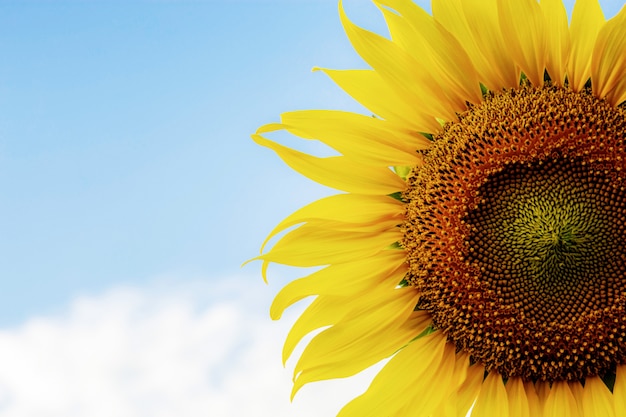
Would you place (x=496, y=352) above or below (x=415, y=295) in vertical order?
below

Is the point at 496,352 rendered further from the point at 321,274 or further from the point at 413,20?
the point at 413,20

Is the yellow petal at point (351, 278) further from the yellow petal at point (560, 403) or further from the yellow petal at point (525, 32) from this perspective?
the yellow petal at point (525, 32)

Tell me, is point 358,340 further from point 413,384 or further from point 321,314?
point 413,384

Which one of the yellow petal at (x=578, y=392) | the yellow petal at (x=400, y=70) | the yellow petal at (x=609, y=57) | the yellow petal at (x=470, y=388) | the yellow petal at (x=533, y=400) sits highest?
the yellow petal at (x=400, y=70)

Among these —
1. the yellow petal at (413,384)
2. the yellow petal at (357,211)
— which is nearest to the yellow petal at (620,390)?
the yellow petal at (413,384)

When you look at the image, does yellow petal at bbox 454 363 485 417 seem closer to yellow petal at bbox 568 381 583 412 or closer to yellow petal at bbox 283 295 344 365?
yellow petal at bbox 568 381 583 412

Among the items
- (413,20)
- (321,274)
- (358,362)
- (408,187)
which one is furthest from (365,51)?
(358,362)
